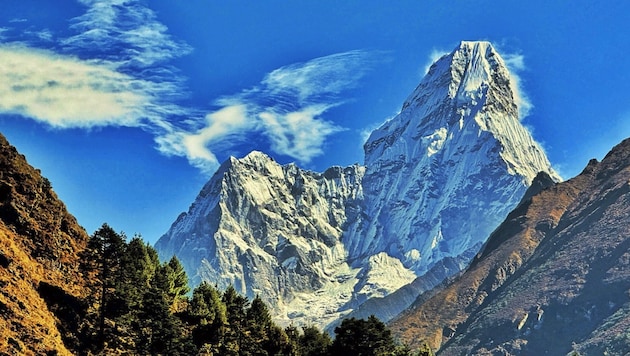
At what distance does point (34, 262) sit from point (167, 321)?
57.2 ft

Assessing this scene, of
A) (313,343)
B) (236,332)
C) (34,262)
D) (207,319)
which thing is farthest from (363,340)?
(34,262)

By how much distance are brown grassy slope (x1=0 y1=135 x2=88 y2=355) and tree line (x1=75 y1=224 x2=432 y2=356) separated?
2.59 metres

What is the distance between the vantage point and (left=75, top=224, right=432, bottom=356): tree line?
3659 inches

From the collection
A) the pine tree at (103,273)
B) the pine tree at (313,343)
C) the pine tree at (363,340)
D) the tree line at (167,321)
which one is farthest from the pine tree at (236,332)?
the pine tree at (103,273)

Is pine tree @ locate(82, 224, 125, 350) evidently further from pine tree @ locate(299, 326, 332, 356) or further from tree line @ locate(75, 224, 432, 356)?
pine tree @ locate(299, 326, 332, 356)

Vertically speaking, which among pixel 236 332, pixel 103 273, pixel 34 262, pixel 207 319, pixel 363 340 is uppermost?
pixel 34 262

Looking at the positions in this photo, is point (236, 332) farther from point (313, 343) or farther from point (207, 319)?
point (313, 343)

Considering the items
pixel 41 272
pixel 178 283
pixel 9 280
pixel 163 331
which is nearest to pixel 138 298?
pixel 163 331

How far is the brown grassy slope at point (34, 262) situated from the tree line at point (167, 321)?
259 cm

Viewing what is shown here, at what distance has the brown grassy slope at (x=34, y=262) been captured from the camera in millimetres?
80875

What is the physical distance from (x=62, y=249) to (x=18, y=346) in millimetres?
21175

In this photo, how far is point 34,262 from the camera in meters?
91.0

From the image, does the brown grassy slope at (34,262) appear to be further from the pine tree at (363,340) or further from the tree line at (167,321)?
the pine tree at (363,340)

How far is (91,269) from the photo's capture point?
3846 inches
